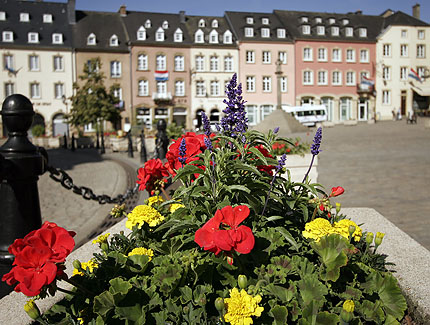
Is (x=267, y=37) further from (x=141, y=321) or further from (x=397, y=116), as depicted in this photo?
(x=141, y=321)

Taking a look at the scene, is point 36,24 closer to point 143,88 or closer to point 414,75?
point 143,88

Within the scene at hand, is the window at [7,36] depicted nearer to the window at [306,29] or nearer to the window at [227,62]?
the window at [227,62]

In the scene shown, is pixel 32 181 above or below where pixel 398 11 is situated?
below

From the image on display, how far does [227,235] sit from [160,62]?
44094 millimetres

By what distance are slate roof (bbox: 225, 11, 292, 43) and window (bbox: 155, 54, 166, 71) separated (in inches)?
326

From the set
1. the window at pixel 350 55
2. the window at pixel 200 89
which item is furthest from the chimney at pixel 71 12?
the window at pixel 350 55

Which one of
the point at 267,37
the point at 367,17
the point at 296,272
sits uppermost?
the point at 367,17

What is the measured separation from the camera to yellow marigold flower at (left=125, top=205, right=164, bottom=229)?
186 cm

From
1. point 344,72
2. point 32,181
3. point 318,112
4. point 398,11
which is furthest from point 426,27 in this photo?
point 32,181

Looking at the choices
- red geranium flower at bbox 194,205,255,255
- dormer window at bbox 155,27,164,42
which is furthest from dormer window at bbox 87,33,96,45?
red geranium flower at bbox 194,205,255,255

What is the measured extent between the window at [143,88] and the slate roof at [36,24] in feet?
25.1

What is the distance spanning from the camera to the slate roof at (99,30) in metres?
42.3

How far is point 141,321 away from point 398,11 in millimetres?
57708

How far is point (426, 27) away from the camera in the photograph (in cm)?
4994
